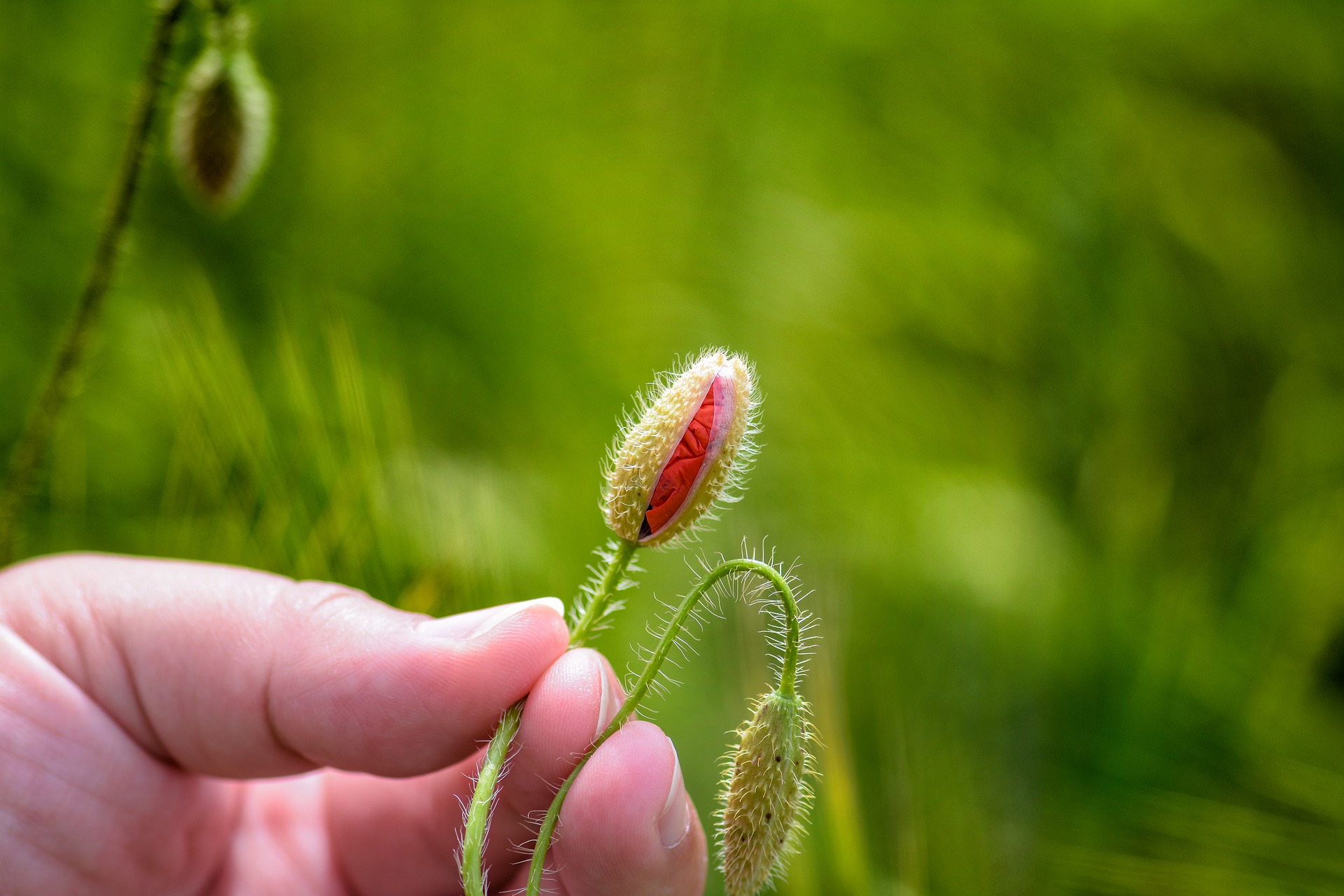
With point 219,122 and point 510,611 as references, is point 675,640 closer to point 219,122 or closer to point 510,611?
point 510,611

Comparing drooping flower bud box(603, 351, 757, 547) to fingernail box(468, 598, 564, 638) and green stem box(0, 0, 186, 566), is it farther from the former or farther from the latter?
green stem box(0, 0, 186, 566)

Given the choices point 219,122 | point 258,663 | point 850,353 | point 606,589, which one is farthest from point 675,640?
point 850,353

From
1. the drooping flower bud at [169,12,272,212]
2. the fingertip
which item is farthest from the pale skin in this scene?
the drooping flower bud at [169,12,272,212]

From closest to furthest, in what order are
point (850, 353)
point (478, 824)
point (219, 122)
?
point (478, 824) < point (219, 122) < point (850, 353)

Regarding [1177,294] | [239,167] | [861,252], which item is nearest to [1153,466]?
[1177,294]

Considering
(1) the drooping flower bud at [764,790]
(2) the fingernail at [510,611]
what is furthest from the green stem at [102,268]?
(1) the drooping flower bud at [764,790]

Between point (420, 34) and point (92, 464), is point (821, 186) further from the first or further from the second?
point (92, 464)
